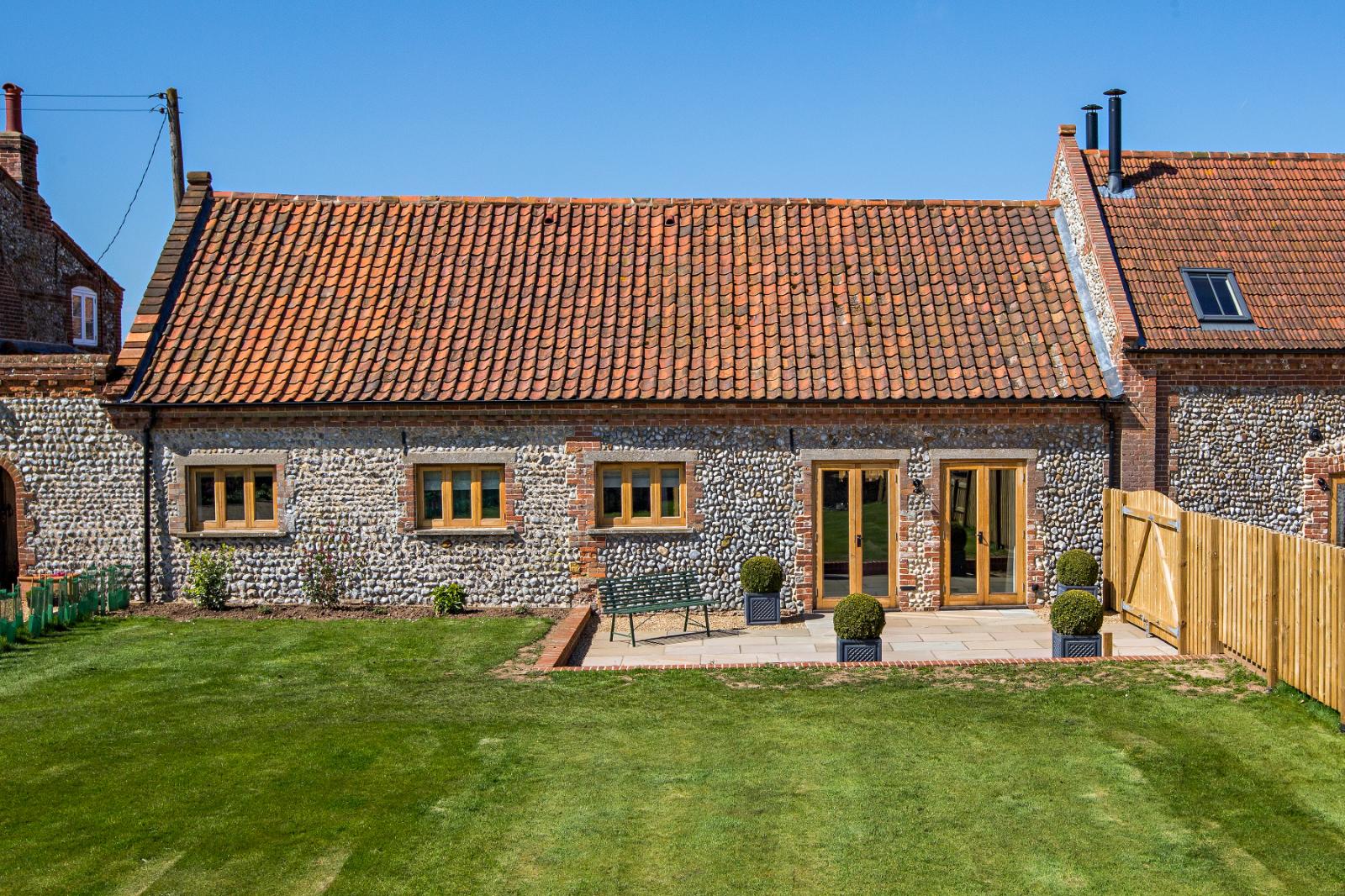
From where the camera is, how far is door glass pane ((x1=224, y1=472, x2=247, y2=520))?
17594mm

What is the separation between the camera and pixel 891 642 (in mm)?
15281

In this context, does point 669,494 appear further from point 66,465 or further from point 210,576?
point 66,465

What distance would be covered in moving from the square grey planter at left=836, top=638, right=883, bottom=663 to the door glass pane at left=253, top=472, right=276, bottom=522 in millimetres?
9412

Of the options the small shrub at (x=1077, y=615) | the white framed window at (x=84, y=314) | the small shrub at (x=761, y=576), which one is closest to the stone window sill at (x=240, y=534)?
the small shrub at (x=761, y=576)

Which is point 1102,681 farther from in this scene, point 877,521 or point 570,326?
point 570,326

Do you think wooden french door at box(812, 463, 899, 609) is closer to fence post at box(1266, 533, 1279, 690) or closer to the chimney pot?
fence post at box(1266, 533, 1279, 690)

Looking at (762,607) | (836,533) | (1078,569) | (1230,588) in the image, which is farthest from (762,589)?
(1230,588)

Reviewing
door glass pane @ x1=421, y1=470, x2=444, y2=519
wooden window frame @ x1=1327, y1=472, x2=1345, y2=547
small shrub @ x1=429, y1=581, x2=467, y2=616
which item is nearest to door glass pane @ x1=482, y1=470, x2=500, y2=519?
door glass pane @ x1=421, y1=470, x2=444, y2=519

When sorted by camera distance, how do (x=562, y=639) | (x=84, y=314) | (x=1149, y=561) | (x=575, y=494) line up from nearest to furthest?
(x=562, y=639)
(x=1149, y=561)
(x=575, y=494)
(x=84, y=314)

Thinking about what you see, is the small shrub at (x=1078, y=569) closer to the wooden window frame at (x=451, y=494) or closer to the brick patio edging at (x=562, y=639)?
the brick patio edging at (x=562, y=639)

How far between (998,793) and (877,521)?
8.56 meters

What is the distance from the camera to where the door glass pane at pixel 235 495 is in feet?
57.7

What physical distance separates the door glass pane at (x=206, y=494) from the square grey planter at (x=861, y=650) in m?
10.3

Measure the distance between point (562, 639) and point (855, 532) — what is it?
518cm
